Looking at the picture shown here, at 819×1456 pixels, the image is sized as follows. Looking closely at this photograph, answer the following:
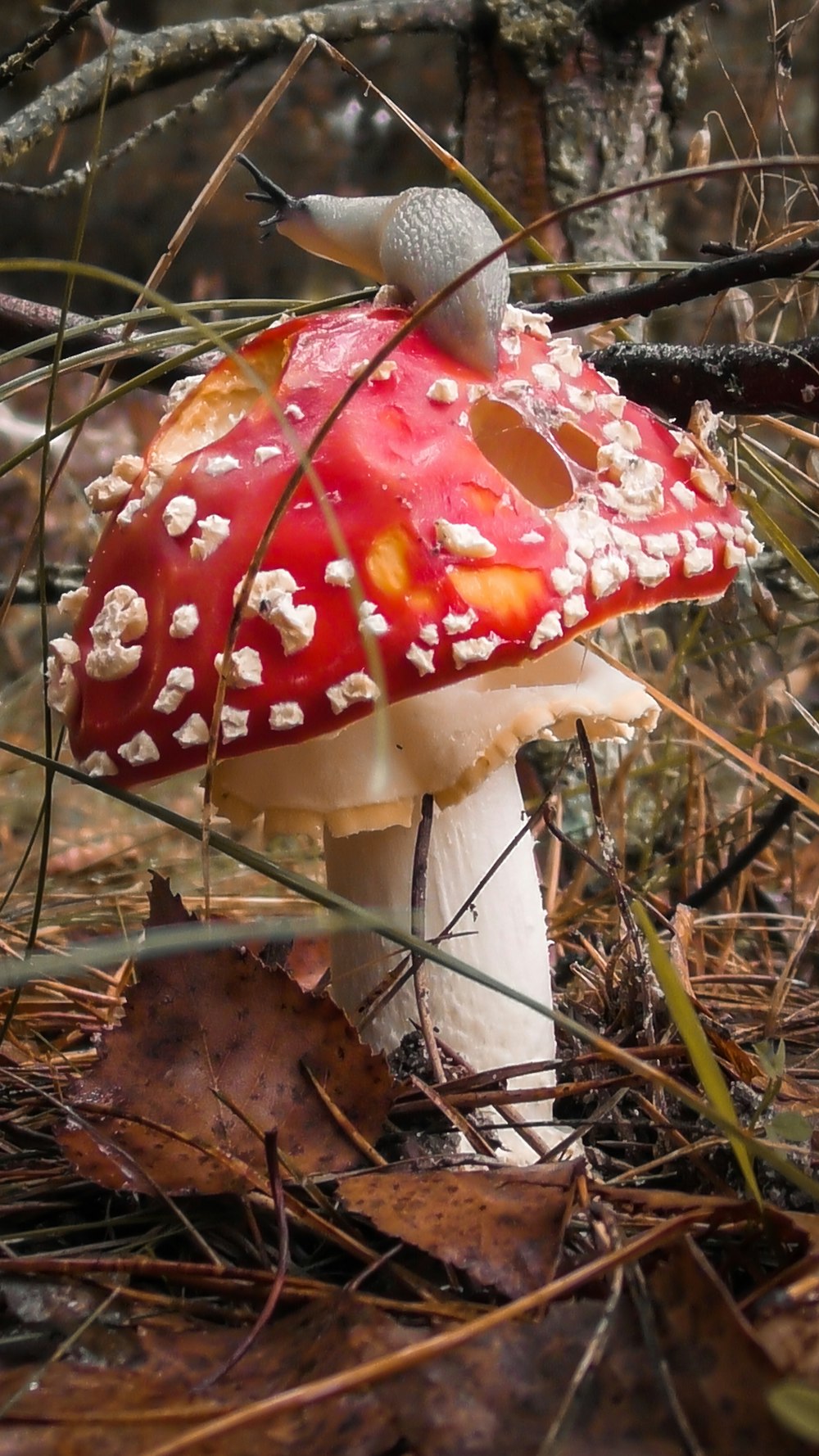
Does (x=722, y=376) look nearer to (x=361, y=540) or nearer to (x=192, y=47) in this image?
(x=361, y=540)

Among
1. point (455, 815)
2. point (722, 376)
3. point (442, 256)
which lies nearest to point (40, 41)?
point (442, 256)

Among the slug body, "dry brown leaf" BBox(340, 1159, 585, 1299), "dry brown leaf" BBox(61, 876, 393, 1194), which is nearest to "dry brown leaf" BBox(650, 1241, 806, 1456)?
"dry brown leaf" BBox(340, 1159, 585, 1299)

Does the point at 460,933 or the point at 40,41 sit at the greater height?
the point at 40,41

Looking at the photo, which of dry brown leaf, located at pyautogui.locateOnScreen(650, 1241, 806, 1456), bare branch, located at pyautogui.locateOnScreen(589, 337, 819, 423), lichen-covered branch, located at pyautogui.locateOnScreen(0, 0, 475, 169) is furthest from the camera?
lichen-covered branch, located at pyautogui.locateOnScreen(0, 0, 475, 169)

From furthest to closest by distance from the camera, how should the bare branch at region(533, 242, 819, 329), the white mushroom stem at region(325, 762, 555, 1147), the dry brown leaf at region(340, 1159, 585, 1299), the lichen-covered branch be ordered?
the lichen-covered branch
the white mushroom stem at region(325, 762, 555, 1147)
the bare branch at region(533, 242, 819, 329)
the dry brown leaf at region(340, 1159, 585, 1299)

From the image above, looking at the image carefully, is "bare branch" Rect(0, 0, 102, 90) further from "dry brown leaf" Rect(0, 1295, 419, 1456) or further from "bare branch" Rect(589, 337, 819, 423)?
→ "dry brown leaf" Rect(0, 1295, 419, 1456)

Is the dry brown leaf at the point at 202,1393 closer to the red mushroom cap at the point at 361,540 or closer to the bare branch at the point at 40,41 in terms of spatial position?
the red mushroom cap at the point at 361,540

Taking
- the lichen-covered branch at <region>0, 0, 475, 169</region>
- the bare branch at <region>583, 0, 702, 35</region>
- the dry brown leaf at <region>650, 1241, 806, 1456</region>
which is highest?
the bare branch at <region>583, 0, 702, 35</region>

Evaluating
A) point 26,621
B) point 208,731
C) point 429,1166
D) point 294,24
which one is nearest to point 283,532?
point 208,731
